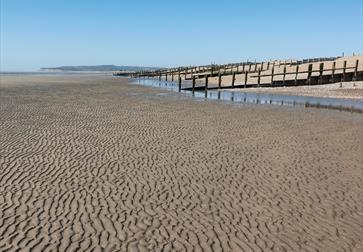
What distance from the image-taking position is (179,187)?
9.77 meters

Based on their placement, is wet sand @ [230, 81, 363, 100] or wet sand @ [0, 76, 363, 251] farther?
wet sand @ [230, 81, 363, 100]

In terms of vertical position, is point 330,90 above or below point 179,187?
below

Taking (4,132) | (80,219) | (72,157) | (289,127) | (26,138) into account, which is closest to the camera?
(80,219)

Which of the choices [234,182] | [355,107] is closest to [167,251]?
[234,182]

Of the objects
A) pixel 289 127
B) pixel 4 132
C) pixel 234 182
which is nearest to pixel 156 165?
pixel 234 182

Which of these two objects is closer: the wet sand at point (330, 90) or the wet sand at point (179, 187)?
the wet sand at point (179, 187)

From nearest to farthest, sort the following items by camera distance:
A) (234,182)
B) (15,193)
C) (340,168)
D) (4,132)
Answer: (15,193)
(234,182)
(340,168)
(4,132)

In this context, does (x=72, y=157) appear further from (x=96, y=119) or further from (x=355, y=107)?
(x=355, y=107)

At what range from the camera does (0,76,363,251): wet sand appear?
6.91 m

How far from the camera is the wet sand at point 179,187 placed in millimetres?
6910

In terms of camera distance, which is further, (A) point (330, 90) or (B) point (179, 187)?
(A) point (330, 90)

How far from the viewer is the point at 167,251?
6371mm

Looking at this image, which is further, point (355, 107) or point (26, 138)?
point (355, 107)

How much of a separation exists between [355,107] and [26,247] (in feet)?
85.7
